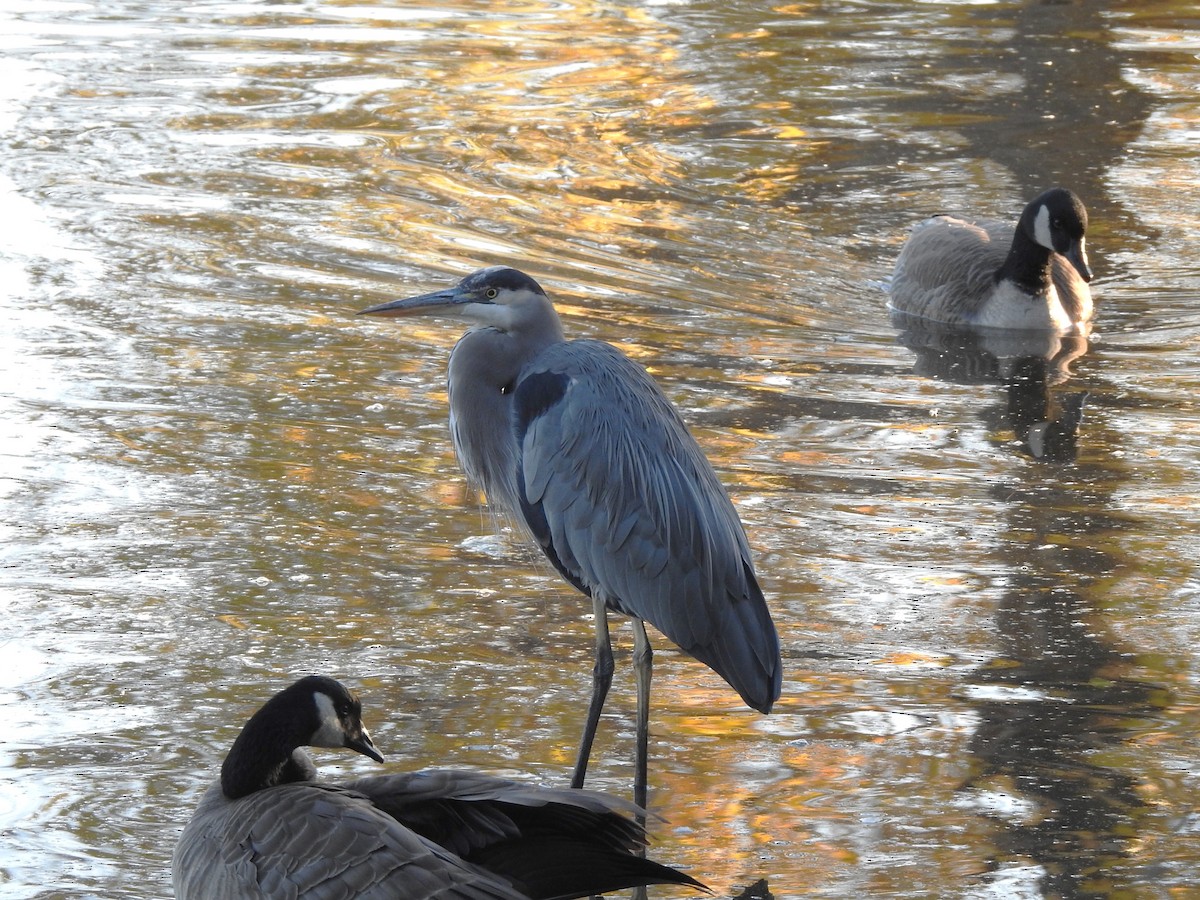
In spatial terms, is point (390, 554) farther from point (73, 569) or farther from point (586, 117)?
point (586, 117)

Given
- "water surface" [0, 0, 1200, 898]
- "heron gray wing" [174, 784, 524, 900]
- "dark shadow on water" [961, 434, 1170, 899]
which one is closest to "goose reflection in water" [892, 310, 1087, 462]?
"water surface" [0, 0, 1200, 898]

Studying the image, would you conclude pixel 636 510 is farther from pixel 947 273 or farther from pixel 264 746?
pixel 947 273

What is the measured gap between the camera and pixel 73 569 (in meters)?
6.96

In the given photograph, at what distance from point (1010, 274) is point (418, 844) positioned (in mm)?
7484

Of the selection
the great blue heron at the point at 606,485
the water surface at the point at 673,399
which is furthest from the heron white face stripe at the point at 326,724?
the great blue heron at the point at 606,485

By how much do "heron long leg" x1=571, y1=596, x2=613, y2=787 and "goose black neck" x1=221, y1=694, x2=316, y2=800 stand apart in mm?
1006

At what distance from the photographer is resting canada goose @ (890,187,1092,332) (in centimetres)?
1084

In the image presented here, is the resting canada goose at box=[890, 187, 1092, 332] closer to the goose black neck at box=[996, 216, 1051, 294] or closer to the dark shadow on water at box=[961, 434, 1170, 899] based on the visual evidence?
the goose black neck at box=[996, 216, 1051, 294]

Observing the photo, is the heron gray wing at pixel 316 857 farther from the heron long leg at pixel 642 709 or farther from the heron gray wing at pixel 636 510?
the heron gray wing at pixel 636 510

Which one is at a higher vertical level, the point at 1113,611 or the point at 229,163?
the point at 229,163

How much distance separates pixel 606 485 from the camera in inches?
219

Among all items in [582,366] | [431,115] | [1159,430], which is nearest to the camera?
[582,366]

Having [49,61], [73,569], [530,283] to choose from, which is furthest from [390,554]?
[49,61]

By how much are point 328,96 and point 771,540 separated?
9328 mm
